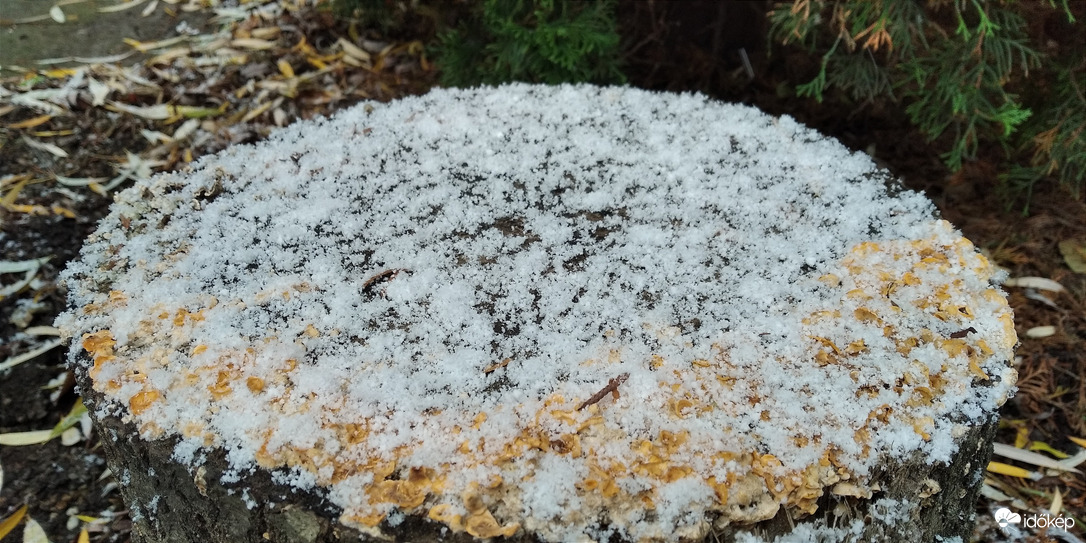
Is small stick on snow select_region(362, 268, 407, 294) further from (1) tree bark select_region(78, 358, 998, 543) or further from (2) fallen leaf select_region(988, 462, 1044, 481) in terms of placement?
(2) fallen leaf select_region(988, 462, 1044, 481)

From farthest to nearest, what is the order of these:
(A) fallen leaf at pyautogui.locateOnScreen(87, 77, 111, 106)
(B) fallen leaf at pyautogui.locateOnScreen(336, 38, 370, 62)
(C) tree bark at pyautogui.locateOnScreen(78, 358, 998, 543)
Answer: (B) fallen leaf at pyautogui.locateOnScreen(336, 38, 370, 62)
(A) fallen leaf at pyautogui.locateOnScreen(87, 77, 111, 106)
(C) tree bark at pyautogui.locateOnScreen(78, 358, 998, 543)

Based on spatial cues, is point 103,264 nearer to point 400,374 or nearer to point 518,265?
point 400,374

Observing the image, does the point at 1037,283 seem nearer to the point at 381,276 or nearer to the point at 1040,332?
the point at 1040,332

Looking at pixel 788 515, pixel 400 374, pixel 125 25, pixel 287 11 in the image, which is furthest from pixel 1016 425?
pixel 125 25

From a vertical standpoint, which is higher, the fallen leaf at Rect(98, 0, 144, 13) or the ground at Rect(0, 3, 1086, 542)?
the fallen leaf at Rect(98, 0, 144, 13)

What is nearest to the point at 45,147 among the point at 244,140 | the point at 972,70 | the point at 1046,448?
the point at 244,140

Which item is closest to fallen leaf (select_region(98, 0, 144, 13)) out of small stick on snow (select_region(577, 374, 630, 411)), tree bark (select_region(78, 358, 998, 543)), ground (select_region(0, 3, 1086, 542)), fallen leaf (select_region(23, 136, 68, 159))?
ground (select_region(0, 3, 1086, 542))
